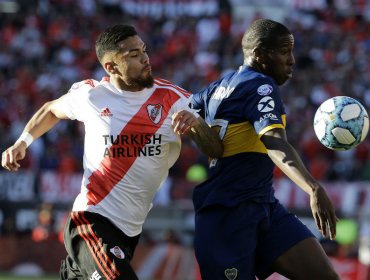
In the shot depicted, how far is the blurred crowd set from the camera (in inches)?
735

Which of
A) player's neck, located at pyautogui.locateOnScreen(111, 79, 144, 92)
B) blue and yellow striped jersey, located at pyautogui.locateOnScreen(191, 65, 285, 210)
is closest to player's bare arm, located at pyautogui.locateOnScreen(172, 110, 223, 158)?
blue and yellow striped jersey, located at pyautogui.locateOnScreen(191, 65, 285, 210)

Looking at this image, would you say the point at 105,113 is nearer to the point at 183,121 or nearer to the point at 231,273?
the point at 183,121

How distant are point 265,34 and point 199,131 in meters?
0.88

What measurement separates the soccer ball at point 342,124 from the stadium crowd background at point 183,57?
9965 millimetres

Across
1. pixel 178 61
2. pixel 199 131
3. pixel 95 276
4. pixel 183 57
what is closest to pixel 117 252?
pixel 95 276

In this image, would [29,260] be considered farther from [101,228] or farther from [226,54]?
[101,228]

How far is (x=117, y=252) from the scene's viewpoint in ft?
20.8

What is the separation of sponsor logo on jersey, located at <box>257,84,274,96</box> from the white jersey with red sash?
58 cm

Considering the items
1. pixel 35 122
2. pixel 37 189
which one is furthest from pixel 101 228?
pixel 37 189

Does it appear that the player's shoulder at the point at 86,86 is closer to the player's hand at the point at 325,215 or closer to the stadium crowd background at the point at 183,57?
the player's hand at the point at 325,215

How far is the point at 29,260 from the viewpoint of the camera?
53.5 feet

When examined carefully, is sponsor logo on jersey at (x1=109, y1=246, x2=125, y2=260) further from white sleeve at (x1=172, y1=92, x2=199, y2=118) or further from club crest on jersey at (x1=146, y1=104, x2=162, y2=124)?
white sleeve at (x1=172, y1=92, x2=199, y2=118)

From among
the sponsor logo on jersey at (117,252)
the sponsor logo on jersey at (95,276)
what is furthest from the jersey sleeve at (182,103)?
the sponsor logo on jersey at (95,276)

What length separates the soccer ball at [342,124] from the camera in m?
6.69
